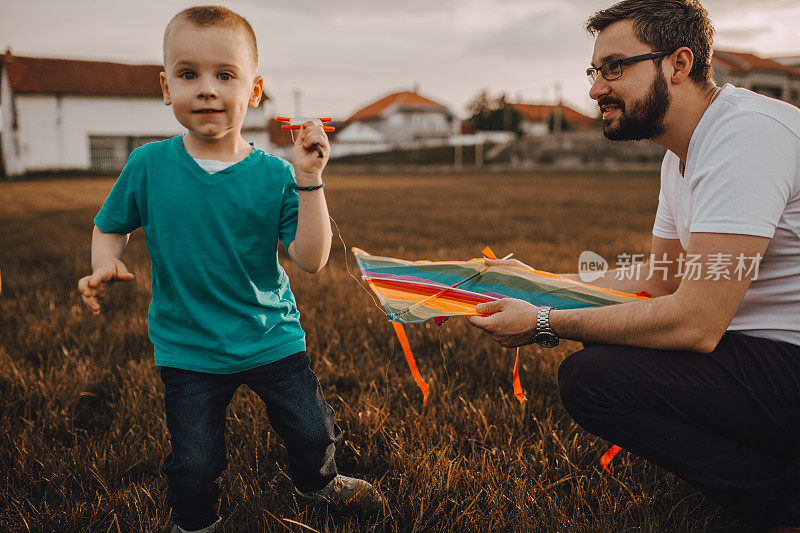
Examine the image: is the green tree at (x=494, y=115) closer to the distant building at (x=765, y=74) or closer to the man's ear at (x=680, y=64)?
the distant building at (x=765, y=74)

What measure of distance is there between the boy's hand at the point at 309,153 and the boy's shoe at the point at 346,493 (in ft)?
3.41

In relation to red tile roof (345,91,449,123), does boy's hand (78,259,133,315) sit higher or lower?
lower

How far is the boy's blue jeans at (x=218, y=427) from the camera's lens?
1901mm

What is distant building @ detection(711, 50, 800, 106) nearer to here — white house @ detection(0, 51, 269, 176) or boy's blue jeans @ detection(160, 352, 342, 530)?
white house @ detection(0, 51, 269, 176)

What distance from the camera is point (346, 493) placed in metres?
2.10

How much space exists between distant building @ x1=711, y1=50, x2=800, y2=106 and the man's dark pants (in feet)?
150

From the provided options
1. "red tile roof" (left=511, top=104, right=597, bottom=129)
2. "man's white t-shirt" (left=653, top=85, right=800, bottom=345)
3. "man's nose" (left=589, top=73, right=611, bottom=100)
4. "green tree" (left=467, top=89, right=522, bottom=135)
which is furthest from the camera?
"red tile roof" (left=511, top=104, right=597, bottom=129)

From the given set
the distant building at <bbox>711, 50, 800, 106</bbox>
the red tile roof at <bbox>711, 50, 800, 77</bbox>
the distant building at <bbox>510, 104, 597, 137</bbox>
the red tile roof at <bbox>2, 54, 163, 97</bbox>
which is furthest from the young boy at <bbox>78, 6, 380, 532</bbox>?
the distant building at <bbox>510, 104, 597, 137</bbox>

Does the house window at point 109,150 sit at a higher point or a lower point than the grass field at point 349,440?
higher

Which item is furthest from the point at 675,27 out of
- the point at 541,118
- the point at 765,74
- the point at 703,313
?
the point at 541,118

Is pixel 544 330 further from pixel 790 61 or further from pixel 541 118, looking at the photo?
pixel 541 118

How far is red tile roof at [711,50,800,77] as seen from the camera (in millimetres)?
41503

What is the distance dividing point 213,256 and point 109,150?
1411 inches

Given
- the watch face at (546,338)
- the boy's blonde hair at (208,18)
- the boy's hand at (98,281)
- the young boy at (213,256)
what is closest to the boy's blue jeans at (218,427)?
the young boy at (213,256)
